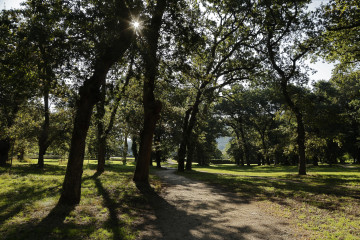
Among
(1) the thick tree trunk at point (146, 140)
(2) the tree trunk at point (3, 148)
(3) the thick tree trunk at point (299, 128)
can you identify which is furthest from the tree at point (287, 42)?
(2) the tree trunk at point (3, 148)

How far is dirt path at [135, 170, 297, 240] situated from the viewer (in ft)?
19.4

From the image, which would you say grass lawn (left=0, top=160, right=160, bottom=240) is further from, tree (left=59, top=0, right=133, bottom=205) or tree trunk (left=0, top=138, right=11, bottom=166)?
tree trunk (left=0, top=138, right=11, bottom=166)

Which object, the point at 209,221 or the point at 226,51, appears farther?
the point at 226,51

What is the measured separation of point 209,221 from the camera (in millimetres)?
7090

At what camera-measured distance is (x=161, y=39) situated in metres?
10.8

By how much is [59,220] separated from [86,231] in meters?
1.27

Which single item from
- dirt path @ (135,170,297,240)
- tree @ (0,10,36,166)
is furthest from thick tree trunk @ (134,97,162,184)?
tree @ (0,10,36,166)

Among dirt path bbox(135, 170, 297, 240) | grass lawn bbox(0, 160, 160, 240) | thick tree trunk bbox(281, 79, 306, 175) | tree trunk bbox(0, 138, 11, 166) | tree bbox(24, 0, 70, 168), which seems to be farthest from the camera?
tree trunk bbox(0, 138, 11, 166)

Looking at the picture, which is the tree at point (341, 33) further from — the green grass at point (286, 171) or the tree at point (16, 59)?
the tree at point (16, 59)

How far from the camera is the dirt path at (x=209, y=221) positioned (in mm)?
5910

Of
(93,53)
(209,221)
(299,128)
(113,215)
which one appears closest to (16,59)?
(93,53)

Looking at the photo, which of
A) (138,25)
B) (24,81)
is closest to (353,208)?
(138,25)

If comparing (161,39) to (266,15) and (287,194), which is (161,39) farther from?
(266,15)

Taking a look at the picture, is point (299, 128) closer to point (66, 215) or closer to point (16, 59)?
point (66, 215)
